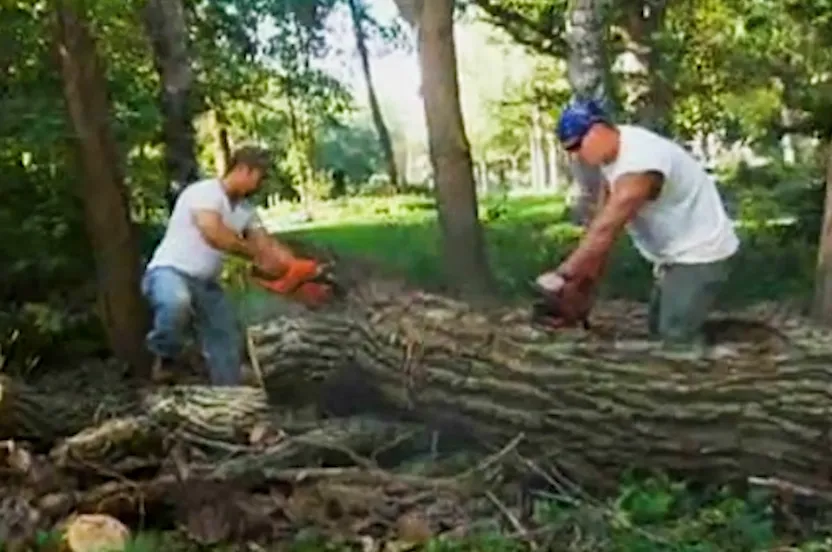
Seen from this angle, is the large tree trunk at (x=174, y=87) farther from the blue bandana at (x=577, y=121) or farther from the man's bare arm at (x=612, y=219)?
the man's bare arm at (x=612, y=219)

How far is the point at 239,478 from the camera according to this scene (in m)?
5.64

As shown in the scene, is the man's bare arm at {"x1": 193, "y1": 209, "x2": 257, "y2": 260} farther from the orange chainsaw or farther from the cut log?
the cut log

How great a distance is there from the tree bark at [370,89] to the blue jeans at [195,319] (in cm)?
1268

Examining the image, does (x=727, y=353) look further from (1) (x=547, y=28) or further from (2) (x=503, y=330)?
(1) (x=547, y=28)

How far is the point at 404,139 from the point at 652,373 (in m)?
40.7

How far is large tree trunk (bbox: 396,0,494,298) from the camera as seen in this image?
9867 millimetres

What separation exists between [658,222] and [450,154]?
4099 mm

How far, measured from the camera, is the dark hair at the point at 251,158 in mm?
7363

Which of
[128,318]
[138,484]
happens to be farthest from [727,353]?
[128,318]

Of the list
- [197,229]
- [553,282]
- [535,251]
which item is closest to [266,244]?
[197,229]

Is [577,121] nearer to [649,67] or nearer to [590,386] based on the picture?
[590,386]

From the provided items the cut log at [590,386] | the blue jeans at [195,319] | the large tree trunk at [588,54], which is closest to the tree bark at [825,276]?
the cut log at [590,386]

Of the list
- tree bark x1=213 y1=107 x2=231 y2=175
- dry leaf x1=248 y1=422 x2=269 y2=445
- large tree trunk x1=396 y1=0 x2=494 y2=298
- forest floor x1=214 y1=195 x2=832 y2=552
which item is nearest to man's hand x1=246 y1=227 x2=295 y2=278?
forest floor x1=214 y1=195 x2=832 y2=552

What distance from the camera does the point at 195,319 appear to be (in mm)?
7688
